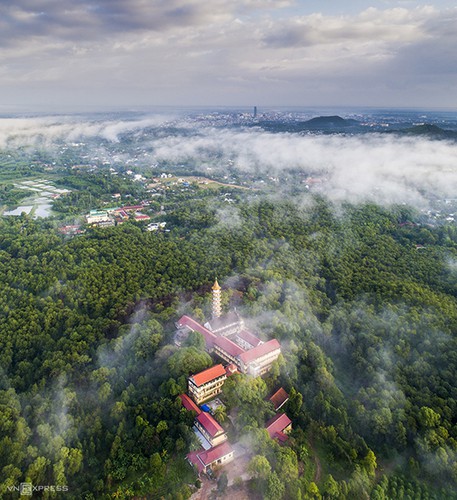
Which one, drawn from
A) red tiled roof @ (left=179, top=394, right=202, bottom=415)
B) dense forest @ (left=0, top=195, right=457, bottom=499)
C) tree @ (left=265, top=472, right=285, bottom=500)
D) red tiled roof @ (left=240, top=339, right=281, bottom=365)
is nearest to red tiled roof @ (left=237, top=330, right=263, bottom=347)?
red tiled roof @ (left=240, top=339, right=281, bottom=365)

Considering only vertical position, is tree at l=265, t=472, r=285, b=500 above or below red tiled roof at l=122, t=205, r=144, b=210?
below

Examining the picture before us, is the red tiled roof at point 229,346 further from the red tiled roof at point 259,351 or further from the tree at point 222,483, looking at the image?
the tree at point 222,483

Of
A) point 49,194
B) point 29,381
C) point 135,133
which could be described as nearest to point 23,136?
point 135,133

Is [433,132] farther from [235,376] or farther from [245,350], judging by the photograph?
[235,376]

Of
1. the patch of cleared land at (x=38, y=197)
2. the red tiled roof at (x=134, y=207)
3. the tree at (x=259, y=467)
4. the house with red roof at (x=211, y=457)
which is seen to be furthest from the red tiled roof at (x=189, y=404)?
the patch of cleared land at (x=38, y=197)

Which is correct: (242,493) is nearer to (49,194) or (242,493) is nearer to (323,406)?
(323,406)

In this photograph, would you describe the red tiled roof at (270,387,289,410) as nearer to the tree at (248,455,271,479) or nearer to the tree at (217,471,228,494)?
the tree at (248,455,271,479)
